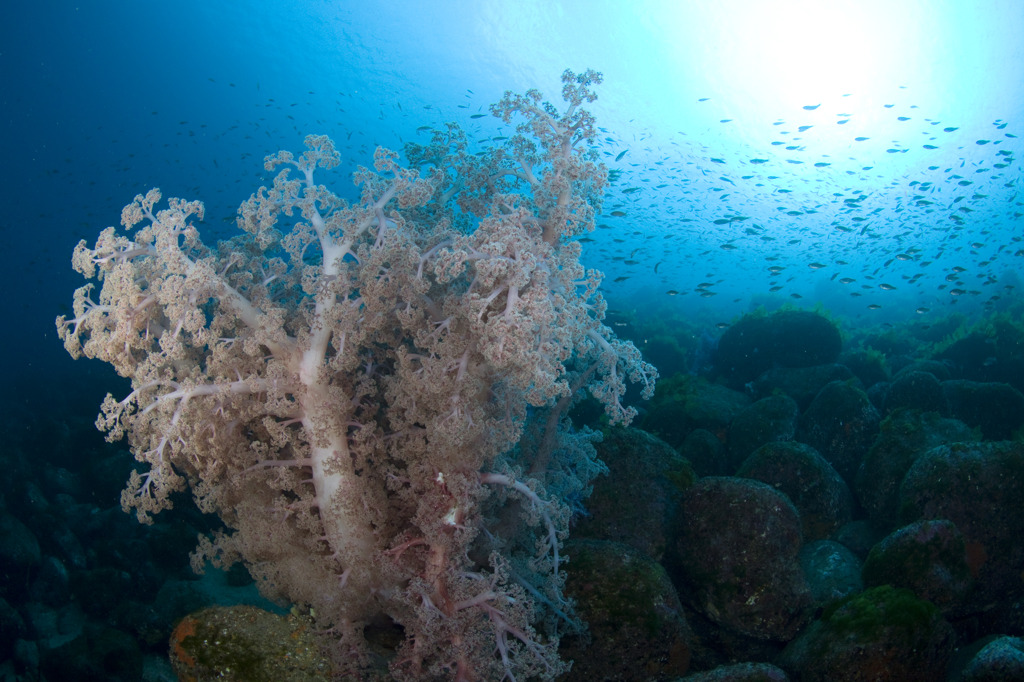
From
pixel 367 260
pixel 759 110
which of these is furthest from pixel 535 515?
pixel 759 110

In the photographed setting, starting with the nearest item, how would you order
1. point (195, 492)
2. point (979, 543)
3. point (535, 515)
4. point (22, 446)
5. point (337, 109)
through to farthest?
point (535, 515), point (195, 492), point (979, 543), point (22, 446), point (337, 109)

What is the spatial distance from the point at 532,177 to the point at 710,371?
43.8 ft

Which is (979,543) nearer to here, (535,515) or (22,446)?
(535,515)

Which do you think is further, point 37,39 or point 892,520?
point 37,39

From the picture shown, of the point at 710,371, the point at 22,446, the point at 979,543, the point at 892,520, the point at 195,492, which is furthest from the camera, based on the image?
the point at 710,371

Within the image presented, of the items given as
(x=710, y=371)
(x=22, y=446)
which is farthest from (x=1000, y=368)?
(x=22, y=446)

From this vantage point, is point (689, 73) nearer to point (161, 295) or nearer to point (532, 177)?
point (532, 177)

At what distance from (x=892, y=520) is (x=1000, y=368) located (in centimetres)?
1017

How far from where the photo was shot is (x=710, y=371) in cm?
1581

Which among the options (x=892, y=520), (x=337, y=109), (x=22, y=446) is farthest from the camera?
(x=337, y=109)

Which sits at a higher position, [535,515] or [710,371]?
[710,371]

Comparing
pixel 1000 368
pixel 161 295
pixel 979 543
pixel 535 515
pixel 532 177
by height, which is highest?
pixel 1000 368

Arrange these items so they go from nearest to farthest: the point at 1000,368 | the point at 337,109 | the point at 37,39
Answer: the point at 1000,368 → the point at 37,39 → the point at 337,109

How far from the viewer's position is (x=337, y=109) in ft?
157
